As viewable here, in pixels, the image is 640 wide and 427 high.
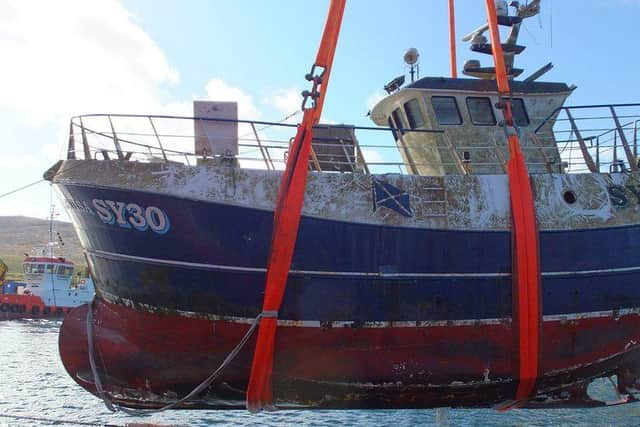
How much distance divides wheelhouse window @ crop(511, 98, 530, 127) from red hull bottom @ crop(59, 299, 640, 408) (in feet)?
11.2

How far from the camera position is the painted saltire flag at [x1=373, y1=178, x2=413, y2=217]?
268 inches

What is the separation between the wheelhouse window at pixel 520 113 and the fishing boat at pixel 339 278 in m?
1.87

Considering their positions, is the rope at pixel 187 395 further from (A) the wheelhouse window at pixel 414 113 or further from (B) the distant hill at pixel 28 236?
(B) the distant hill at pixel 28 236

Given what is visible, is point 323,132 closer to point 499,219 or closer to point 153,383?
point 499,219

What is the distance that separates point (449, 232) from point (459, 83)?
3.08 m

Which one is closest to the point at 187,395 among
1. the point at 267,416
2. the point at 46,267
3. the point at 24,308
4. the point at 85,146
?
the point at 85,146

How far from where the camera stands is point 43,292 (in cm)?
3691

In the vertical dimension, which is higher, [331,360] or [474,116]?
[474,116]

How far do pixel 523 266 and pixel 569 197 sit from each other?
131cm

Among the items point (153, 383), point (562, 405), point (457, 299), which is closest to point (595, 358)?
point (562, 405)

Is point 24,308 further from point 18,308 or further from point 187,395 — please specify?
point 187,395

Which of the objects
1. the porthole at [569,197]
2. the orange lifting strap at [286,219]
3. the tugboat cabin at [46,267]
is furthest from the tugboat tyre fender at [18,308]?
the porthole at [569,197]

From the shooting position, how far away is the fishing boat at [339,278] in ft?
21.3

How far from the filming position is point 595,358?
7.37 meters
